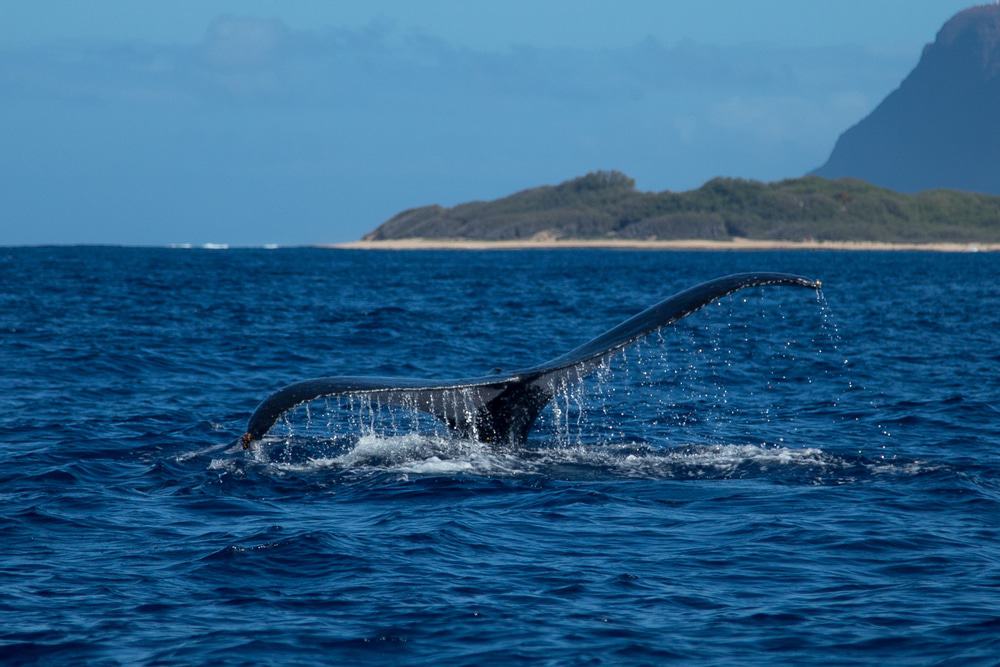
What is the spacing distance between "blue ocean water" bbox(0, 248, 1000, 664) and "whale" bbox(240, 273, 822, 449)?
1.60ft

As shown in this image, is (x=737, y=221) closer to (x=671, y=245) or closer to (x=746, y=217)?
(x=746, y=217)

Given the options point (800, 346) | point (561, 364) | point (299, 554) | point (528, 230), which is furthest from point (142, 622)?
point (528, 230)

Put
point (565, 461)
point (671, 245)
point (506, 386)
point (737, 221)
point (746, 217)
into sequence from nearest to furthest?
1. point (506, 386)
2. point (565, 461)
3. point (671, 245)
4. point (737, 221)
5. point (746, 217)

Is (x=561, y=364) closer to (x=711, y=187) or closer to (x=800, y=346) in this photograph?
(x=800, y=346)

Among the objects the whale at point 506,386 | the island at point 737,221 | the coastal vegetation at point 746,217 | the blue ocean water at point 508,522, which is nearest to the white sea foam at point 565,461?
the blue ocean water at point 508,522

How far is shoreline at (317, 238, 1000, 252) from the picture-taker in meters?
146

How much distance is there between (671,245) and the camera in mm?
155625

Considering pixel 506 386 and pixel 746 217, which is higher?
pixel 746 217

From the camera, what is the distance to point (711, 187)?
180m

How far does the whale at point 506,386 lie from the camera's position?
9750 mm

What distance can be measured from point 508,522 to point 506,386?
5.29ft

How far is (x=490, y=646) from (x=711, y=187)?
176 metres

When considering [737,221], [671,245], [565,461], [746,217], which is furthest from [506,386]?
[746,217]

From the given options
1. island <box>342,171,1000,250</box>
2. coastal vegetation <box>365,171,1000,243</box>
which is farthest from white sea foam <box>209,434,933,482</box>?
coastal vegetation <box>365,171,1000,243</box>
